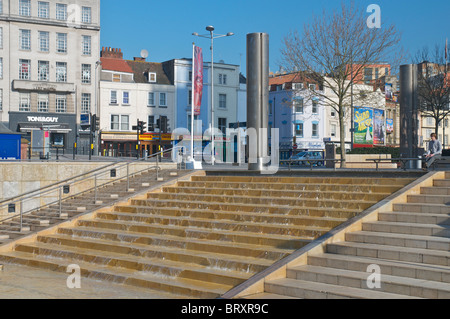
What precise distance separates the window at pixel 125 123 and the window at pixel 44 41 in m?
10.0

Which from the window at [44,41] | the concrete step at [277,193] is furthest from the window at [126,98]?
the concrete step at [277,193]

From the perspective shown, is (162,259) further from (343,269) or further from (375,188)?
(375,188)

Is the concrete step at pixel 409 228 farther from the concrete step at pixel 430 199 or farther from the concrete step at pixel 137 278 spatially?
the concrete step at pixel 137 278

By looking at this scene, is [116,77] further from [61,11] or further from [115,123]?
[61,11]

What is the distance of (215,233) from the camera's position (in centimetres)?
1319

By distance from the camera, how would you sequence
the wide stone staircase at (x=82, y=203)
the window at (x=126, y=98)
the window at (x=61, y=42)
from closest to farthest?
the wide stone staircase at (x=82, y=203) → the window at (x=61, y=42) → the window at (x=126, y=98)

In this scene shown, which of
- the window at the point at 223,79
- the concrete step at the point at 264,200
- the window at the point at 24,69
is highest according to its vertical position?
the window at the point at 223,79

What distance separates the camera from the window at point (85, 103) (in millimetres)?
53688

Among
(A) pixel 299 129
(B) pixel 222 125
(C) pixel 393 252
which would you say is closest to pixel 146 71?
(B) pixel 222 125

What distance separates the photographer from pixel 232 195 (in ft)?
53.4

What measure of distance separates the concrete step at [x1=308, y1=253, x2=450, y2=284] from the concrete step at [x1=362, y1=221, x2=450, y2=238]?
124 centimetres

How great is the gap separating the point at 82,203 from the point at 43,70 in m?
36.1

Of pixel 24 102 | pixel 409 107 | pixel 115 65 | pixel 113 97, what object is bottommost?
pixel 409 107
